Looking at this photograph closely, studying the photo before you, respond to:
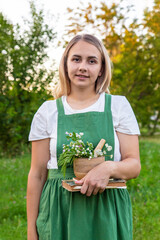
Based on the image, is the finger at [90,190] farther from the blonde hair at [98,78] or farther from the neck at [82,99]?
the blonde hair at [98,78]

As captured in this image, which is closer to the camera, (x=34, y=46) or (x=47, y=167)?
(x=47, y=167)

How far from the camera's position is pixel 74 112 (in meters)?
1.95

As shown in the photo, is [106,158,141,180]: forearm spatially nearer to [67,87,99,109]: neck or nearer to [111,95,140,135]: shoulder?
[111,95,140,135]: shoulder

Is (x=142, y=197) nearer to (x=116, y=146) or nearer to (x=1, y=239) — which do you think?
(x=1, y=239)

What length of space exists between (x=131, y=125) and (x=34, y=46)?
634cm

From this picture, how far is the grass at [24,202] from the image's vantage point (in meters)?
3.59

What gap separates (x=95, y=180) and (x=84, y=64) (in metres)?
0.67

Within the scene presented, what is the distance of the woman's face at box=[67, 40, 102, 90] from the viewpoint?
76.2 inches

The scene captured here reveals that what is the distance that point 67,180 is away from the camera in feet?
5.68

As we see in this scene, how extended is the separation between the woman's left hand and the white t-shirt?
22 cm

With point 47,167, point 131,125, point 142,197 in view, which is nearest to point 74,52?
point 131,125

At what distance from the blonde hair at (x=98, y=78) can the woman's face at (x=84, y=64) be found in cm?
3

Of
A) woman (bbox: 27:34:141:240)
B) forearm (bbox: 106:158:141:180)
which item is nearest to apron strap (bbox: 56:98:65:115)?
woman (bbox: 27:34:141:240)

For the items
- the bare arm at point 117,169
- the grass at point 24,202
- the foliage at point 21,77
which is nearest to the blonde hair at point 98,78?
the bare arm at point 117,169
